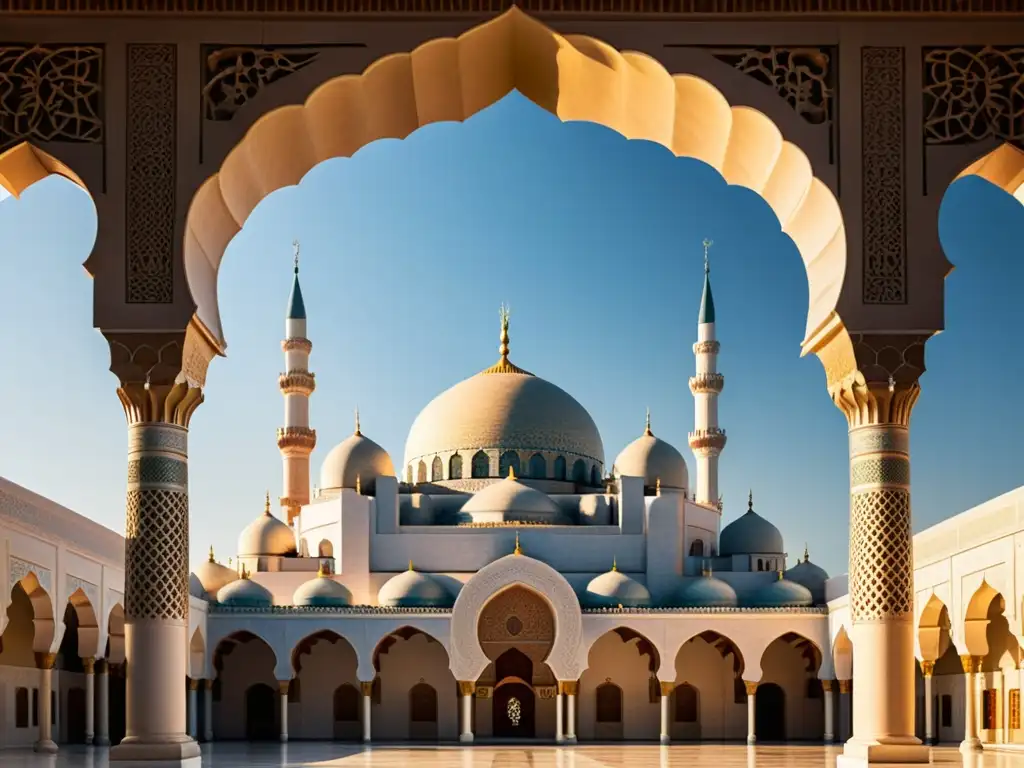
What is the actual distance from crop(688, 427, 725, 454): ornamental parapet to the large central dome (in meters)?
1.70

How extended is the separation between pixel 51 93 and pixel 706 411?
64.9 feet

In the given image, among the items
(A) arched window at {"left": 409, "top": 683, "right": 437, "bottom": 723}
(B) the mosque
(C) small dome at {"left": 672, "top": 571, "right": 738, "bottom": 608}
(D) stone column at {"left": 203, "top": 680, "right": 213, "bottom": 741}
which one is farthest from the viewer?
(A) arched window at {"left": 409, "top": 683, "right": 437, "bottom": 723}

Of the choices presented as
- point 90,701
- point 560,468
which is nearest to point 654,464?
point 560,468

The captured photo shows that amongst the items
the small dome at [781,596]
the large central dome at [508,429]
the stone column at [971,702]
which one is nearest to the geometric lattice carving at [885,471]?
the stone column at [971,702]

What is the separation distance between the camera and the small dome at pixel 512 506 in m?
22.3

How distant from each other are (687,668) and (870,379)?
15043 mm

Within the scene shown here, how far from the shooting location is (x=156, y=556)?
6.63m

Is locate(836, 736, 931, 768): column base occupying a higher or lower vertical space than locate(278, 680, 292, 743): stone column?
higher

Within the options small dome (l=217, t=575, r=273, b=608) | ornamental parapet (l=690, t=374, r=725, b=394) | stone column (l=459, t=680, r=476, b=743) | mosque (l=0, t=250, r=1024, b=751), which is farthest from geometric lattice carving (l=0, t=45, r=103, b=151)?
ornamental parapet (l=690, t=374, r=725, b=394)

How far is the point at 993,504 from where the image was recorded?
43.5 ft

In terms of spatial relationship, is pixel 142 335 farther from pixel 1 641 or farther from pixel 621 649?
pixel 621 649

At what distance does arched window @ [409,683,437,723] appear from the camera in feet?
68.5

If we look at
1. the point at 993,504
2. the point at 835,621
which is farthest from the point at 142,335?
the point at 835,621

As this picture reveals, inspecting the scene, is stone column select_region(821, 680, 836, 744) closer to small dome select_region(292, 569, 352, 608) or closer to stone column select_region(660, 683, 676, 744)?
stone column select_region(660, 683, 676, 744)
